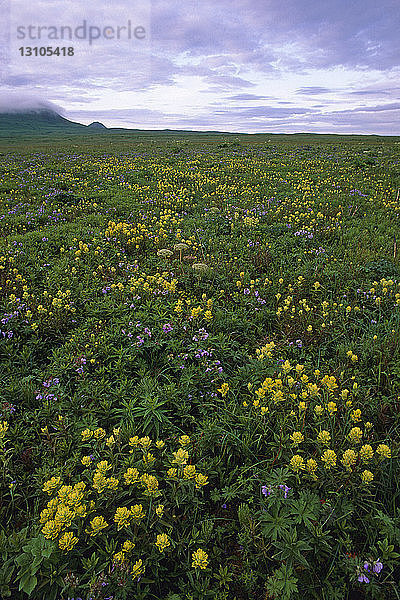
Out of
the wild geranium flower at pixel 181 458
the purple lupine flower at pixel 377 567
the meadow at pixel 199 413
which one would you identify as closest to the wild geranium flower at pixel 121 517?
the meadow at pixel 199 413

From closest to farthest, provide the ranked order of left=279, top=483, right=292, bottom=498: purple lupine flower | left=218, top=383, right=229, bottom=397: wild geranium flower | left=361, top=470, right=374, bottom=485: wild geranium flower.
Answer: left=361, top=470, right=374, bottom=485: wild geranium flower
left=279, top=483, right=292, bottom=498: purple lupine flower
left=218, top=383, right=229, bottom=397: wild geranium flower

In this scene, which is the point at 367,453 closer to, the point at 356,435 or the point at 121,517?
the point at 356,435

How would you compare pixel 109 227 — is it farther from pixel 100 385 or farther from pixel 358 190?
pixel 358 190

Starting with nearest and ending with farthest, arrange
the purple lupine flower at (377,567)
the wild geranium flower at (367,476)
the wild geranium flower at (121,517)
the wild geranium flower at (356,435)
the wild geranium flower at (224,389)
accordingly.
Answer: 1. the purple lupine flower at (377,567)
2. the wild geranium flower at (121,517)
3. the wild geranium flower at (367,476)
4. the wild geranium flower at (356,435)
5. the wild geranium flower at (224,389)

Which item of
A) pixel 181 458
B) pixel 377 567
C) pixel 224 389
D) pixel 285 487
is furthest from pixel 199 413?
pixel 377 567

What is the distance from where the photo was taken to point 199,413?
3.89 m

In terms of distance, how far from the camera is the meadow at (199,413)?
245 cm

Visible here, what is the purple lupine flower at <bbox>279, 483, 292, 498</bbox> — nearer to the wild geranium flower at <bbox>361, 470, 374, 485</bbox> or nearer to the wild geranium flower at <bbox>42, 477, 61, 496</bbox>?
the wild geranium flower at <bbox>361, 470, 374, 485</bbox>

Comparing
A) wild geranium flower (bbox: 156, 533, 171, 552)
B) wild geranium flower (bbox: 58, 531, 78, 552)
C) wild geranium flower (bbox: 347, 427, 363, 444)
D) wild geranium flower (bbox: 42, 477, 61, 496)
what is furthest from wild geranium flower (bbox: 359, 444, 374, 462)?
wild geranium flower (bbox: 42, 477, 61, 496)

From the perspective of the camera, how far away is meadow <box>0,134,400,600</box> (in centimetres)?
245

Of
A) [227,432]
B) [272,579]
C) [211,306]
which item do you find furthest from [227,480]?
[211,306]

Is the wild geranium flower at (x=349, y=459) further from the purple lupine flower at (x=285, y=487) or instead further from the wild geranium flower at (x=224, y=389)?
the wild geranium flower at (x=224, y=389)

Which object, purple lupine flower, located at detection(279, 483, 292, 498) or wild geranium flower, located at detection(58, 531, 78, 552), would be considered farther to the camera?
purple lupine flower, located at detection(279, 483, 292, 498)

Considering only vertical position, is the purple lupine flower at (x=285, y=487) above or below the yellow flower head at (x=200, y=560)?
above
